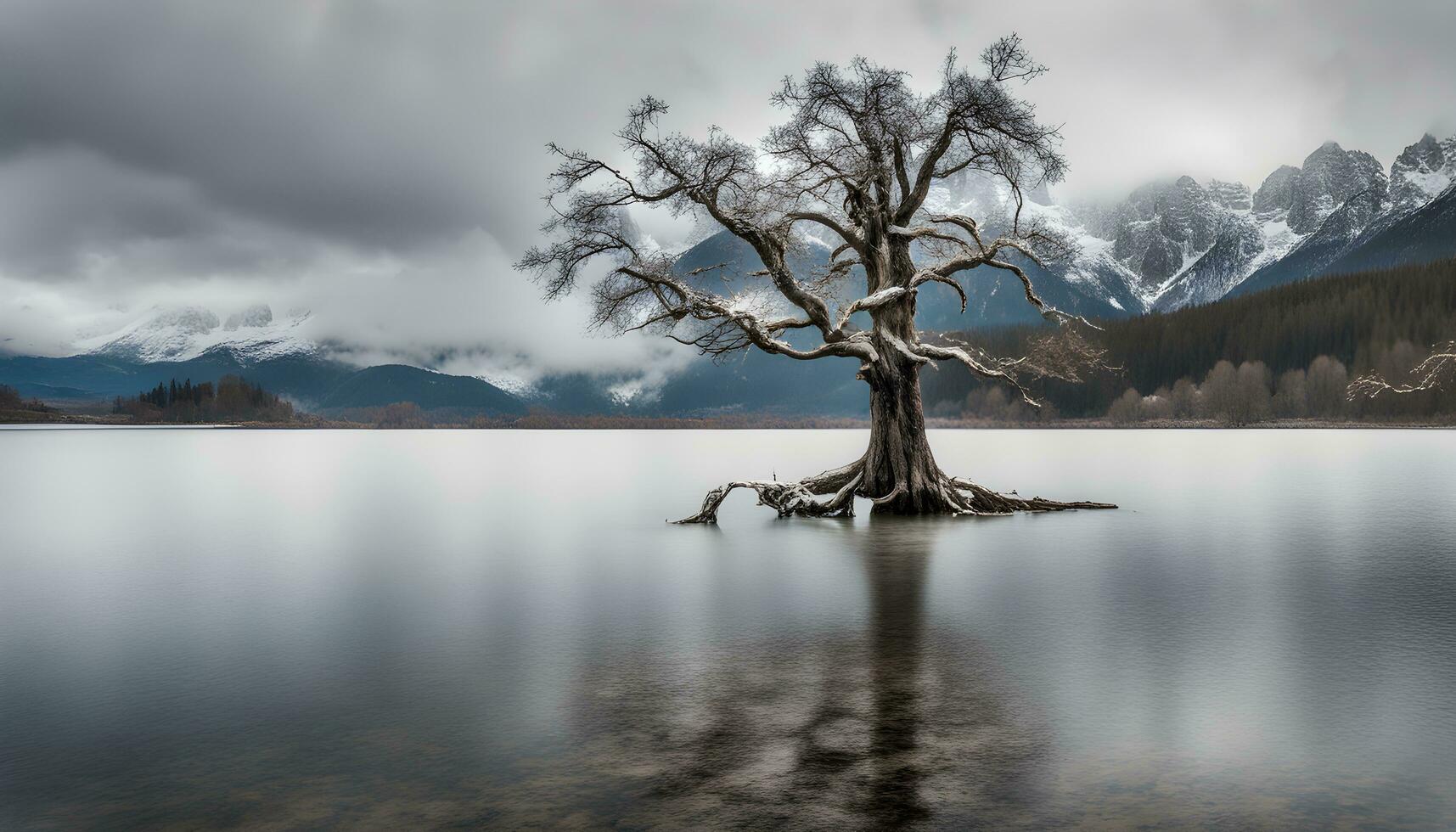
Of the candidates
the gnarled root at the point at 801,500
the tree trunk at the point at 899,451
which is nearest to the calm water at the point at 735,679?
the tree trunk at the point at 899,451

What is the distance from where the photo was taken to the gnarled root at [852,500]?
32.2 meters

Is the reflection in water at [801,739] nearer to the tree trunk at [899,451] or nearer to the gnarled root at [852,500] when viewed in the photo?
the gnarled root at [852,500]

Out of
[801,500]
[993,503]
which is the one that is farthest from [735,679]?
[993,503]

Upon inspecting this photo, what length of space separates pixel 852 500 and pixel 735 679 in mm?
22023

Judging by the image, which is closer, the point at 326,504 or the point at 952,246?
the point at 952,246

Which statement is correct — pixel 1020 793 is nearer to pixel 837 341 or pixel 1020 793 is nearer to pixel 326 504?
pixel 837 341

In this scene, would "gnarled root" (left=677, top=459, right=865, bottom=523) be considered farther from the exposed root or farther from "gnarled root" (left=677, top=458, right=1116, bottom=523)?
the exposed root

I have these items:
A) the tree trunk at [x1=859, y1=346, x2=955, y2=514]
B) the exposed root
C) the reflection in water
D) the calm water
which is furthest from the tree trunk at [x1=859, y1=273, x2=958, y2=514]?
→ the reflection in water

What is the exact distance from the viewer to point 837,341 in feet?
101

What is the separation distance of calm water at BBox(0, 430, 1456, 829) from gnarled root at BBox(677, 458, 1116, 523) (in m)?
4.46

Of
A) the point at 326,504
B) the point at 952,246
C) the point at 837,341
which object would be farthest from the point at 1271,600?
the point at 326,504

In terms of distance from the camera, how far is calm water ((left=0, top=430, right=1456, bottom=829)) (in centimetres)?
752

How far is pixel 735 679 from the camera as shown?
11.2m

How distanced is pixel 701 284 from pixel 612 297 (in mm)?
3628
